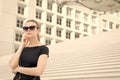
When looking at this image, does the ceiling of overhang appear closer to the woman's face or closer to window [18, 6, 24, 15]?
window [18, 6, 24, 15]

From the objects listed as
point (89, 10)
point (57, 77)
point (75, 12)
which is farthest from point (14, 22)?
point (57, 77)

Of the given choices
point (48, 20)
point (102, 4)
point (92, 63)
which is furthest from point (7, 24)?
point (92, 63)

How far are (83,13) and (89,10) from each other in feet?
4.12

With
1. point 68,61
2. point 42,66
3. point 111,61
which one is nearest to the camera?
point 42,66

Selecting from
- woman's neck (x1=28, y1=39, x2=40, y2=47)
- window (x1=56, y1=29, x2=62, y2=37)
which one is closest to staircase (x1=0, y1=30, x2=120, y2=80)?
woman's neck (x1=28, y1=39, x2=40, y2=47)

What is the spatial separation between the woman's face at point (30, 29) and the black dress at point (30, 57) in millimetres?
146

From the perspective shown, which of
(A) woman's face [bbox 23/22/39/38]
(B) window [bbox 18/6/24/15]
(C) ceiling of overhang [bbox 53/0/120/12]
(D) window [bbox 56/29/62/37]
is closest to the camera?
(A) woman's face [bbox 23/22/39/38]

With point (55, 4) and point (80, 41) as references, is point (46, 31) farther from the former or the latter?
point (80, 41)

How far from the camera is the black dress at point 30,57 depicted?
344cm

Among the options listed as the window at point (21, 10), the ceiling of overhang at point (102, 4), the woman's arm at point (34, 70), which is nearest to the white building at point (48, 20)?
the window at point (21, 10)

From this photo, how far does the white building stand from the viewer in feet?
98.6

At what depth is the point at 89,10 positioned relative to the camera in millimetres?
37625

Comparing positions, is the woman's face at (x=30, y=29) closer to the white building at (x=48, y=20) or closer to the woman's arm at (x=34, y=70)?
the woman's arm at (x=34, y=70)

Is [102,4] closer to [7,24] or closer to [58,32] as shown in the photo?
[58,32]
